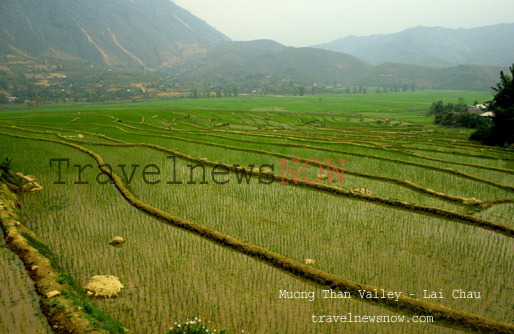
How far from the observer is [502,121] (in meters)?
16.9

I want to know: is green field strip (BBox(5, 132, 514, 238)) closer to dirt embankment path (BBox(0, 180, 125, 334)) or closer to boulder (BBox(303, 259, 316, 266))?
boulder (BBox(303, 259, 316, 266))

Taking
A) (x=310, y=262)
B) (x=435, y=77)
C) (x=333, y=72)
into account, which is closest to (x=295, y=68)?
(x=333, y=72)

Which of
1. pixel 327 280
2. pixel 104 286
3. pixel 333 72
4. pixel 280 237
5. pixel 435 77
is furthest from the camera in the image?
pixel 333 72

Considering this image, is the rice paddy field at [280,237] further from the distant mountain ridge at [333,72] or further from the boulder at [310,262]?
the distant mountain ridge at [333,72]

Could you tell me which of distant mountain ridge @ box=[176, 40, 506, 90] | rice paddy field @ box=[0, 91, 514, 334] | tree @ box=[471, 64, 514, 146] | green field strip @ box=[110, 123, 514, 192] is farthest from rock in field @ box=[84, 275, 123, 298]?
distant mountain ridge @ box=[176, 40, 506, 90]

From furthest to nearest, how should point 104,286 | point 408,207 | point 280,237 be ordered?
point 408,207
point 280,237
point 104,286

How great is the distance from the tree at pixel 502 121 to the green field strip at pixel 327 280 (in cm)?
1696

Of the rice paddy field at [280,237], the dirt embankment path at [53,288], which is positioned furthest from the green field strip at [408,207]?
the dirt embankment path at [53,288]

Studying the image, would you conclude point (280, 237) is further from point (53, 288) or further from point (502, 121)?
point (502, 121)

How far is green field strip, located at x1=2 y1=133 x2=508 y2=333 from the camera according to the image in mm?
3980

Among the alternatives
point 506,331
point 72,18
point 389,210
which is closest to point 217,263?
point 506,331

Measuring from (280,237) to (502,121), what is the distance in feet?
58.6

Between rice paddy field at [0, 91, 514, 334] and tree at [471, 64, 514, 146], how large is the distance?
560 centimetres

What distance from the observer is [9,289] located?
169 inches
